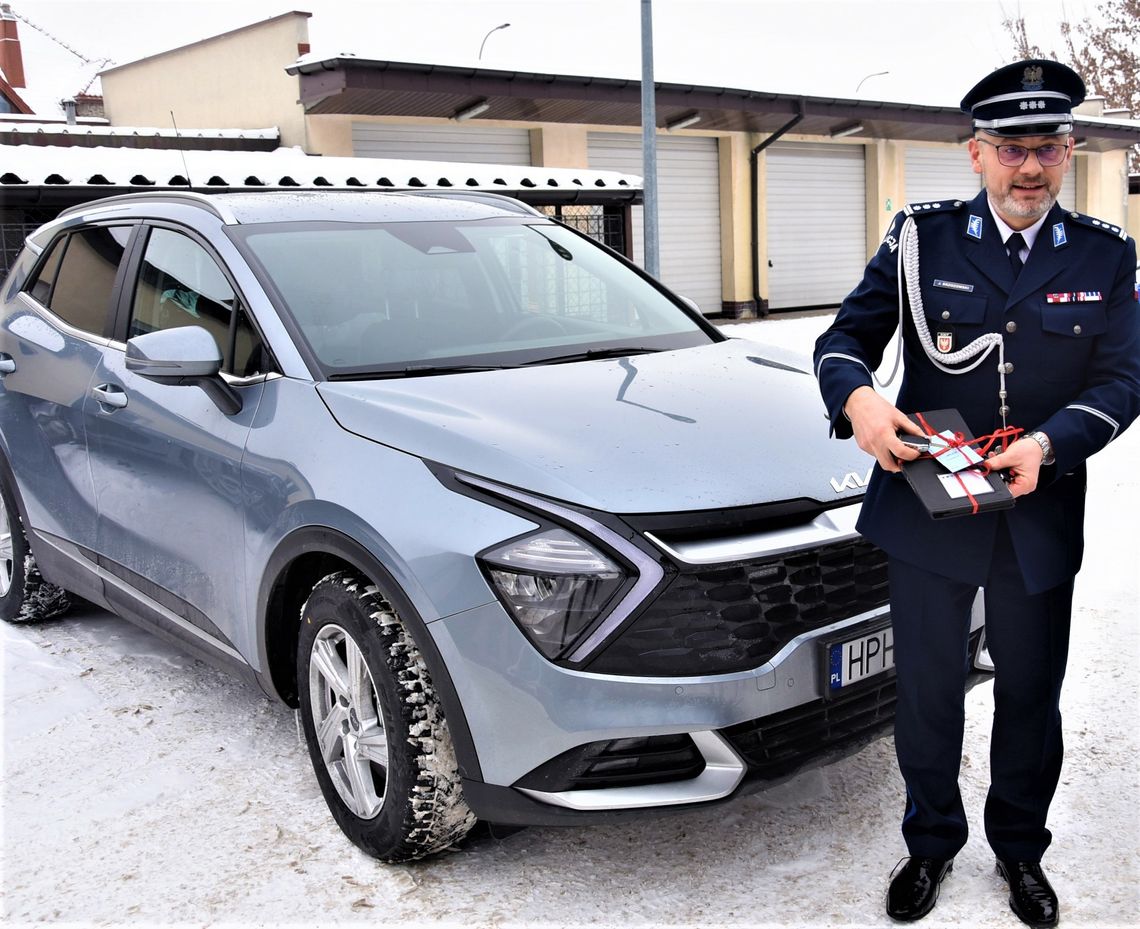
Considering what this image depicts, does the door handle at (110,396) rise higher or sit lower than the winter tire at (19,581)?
higher

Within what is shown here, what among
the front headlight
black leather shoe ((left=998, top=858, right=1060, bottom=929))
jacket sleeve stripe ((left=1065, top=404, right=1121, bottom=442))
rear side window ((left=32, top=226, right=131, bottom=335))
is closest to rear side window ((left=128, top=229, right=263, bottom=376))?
rear side window ((left=32, top=226, right=131, bottom=335))

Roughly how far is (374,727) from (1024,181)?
193 centimetres

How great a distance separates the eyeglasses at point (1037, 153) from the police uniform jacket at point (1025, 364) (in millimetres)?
132

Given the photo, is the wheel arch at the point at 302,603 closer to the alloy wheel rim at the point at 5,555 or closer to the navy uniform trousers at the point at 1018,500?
the navy uniform trousers at the point at 1018,500

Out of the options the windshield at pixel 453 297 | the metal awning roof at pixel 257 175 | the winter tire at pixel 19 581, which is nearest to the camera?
the windshield at pixel 453 297

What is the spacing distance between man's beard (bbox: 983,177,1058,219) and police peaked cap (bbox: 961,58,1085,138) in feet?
0.38

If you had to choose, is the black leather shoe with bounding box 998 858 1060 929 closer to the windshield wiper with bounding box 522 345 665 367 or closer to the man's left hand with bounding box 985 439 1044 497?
the man's left hand with bounding box 985 439 1044 497

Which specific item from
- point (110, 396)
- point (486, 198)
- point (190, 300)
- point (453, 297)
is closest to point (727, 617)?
→ point (453, 297)

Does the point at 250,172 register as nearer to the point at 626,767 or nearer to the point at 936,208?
the point at 936,208

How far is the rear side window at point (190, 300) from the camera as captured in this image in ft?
11.1

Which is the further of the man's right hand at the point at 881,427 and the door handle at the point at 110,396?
the door handle at the point at 110,396

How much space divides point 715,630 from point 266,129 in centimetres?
1564

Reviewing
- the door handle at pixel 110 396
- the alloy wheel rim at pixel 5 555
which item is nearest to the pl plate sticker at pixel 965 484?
the door handle at pixel 110 396

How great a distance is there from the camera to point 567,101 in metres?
16.8
